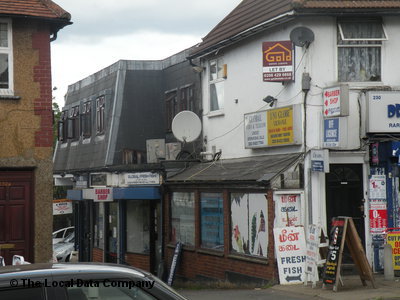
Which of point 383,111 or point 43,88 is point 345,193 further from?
point 43,88

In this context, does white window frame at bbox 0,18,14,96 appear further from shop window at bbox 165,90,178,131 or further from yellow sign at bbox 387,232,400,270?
shop window at bbox 165,90,178,131

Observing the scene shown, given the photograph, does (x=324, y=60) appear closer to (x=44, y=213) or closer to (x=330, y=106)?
(x=330, y=106)

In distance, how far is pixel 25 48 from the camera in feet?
57.9

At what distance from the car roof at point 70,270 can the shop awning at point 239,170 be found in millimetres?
11362

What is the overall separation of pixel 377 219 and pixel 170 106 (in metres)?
10.8

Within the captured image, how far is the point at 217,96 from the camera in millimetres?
23016

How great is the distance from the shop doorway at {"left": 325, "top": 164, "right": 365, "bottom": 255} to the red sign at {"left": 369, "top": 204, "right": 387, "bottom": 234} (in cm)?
22

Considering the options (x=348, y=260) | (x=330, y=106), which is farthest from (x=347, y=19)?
(x=348, y=260)

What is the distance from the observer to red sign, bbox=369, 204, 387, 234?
18031mm

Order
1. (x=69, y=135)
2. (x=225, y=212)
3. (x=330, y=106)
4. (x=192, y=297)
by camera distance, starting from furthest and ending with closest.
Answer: (x=69, y=135), (x=225, y=212), (x=330, y=106), (x=192, y=297)

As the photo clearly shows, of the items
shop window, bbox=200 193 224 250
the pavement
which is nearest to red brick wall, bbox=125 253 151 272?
shop window, bbox=200 193 224 250

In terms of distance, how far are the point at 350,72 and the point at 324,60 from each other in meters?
0.66

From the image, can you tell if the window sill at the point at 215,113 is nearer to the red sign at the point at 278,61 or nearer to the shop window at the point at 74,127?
the red sign at the point at 278,61

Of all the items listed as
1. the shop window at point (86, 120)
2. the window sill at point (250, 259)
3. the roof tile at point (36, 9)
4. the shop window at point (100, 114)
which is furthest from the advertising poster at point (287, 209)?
the shop window at point (86, 120)
